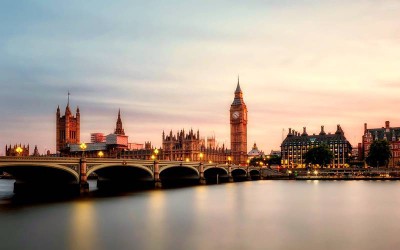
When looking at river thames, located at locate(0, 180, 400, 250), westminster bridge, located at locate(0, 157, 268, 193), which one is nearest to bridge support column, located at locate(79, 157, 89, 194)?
westminster bridge, located at locate(0, 157, 268, 193)

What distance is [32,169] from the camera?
185 feet

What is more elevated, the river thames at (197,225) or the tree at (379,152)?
the tree at (379,152)

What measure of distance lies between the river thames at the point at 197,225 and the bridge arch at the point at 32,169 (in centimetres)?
436

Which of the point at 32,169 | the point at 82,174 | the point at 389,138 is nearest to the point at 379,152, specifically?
the point at 389,138

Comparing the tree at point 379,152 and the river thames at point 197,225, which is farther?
the tree at point 379,152

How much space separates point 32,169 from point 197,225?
30.4 metres

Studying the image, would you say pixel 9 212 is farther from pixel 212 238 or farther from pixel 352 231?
pixel 352 231

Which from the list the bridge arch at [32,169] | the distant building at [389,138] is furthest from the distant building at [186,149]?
the bridge arch at [32,169]

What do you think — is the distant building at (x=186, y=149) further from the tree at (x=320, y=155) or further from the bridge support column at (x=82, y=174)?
the bridge support column at (x=82, y=174)

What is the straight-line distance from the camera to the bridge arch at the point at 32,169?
48188 mm

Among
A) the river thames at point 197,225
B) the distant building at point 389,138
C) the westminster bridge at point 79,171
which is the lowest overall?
the river thames at point 197,225

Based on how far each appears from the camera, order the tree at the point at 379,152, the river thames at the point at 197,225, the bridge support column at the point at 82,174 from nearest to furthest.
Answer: the river thames at the point at 197,225, the bridge support column at the point at 82,174, the tree at the point at 379,152

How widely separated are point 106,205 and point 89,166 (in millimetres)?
13884

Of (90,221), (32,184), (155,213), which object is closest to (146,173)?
→ (32,184)
